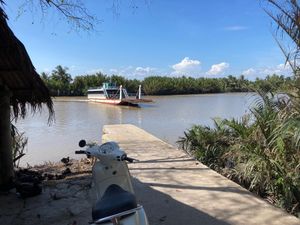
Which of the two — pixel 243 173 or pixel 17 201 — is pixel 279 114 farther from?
pixel 17 201

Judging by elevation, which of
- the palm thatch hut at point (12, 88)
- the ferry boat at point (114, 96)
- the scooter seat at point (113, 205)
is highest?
the palm thatch hut at point (12, 88)

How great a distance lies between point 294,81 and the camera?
609 centimetres

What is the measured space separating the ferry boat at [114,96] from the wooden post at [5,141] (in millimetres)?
36317

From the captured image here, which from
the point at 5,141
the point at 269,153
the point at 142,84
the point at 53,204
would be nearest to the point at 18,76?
the point at 5,141

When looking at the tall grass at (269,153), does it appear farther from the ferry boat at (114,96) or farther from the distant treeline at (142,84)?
the distant treeline at (142,84)

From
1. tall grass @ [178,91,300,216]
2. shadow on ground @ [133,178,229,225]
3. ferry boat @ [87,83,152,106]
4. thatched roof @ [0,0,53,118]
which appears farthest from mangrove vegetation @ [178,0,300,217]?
ferry boat @ [87,83,152,106]

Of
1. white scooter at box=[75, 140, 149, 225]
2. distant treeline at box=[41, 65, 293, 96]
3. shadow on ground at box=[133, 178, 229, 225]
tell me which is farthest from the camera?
distant treeline at box=[41, 65, 293, 96]

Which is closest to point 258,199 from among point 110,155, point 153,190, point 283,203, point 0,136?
point 283,203

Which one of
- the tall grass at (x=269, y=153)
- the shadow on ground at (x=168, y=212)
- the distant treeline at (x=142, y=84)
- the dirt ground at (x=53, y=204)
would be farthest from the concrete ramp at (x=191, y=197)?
the distant treeline at (x=142, y=84)

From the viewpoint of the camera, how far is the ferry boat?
4456 cm

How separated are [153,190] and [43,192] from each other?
5.41 feet

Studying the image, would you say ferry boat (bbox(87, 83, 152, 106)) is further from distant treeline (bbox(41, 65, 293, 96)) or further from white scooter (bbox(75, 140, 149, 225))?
white scooter (bbox(75, 140, 149, 225))

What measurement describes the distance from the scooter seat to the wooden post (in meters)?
3.74

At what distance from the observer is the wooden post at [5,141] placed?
6.32m
